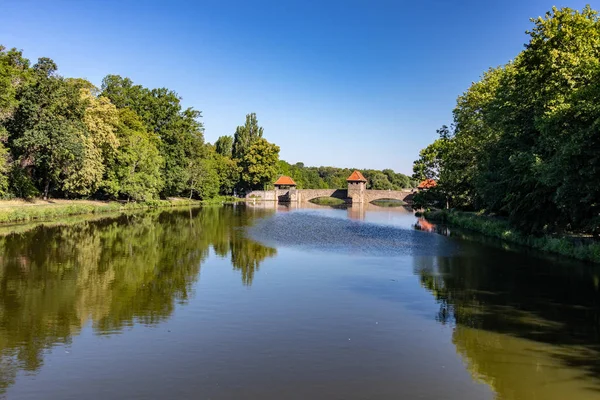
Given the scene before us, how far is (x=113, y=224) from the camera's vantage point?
3797 centimetres

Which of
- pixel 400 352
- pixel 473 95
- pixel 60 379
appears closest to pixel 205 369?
pixel 60 379

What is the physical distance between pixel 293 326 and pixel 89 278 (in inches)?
361

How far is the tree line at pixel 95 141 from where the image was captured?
39062 millimetres

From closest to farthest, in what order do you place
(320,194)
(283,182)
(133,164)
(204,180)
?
(133,164), (204,180), (320,194), (283,182)

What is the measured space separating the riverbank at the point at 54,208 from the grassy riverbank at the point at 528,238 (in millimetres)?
35249

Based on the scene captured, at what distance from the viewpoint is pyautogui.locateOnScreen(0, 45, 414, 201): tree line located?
3906 cm

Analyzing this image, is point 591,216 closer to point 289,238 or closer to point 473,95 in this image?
point 289,238

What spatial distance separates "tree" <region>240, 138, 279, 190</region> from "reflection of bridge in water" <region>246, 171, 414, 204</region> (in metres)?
3.94

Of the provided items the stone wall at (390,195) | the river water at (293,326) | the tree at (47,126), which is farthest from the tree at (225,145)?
the river water at (293,326)

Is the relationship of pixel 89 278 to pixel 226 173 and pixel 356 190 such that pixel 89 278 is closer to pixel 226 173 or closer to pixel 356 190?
pixel 226 173

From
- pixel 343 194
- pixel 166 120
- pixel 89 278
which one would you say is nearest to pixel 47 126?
pixel 89 278

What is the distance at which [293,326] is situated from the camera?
39.1 ft

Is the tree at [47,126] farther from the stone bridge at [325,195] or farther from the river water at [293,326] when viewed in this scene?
the stone bridge at [325,195]

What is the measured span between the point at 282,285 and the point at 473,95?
31.8 meters
